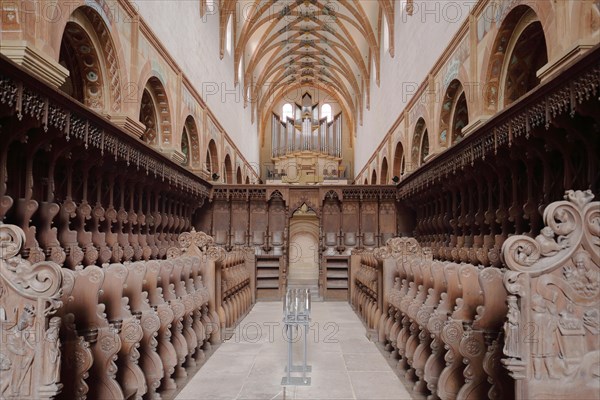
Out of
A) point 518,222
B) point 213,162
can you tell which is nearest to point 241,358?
point 518,222

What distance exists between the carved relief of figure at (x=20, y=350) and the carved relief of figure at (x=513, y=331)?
230cm

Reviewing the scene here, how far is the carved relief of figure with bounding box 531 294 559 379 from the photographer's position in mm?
2225

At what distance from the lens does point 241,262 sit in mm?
9820

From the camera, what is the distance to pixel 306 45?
1026 inches

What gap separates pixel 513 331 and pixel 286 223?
11.0 metres

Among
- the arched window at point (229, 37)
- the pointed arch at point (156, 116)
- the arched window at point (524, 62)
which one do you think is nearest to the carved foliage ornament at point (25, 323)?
the arched window at point (524, 62)

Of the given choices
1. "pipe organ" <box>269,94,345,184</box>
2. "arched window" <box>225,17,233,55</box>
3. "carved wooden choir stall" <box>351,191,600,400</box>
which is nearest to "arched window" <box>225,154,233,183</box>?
"arched window" <box>225,17,233,55</box>

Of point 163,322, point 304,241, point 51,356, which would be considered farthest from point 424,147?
point 51,356

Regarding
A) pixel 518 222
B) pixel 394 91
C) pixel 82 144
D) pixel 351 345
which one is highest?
pixel 394 91

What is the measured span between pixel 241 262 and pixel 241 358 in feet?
14.5

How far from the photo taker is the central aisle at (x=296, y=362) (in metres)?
4.20

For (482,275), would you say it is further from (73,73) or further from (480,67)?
(73,73)

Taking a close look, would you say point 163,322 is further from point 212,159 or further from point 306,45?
point 306,45

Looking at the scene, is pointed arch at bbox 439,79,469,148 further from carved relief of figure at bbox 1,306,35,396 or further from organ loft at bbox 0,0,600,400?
carved relief of figure at bbox 1,306,35,396
